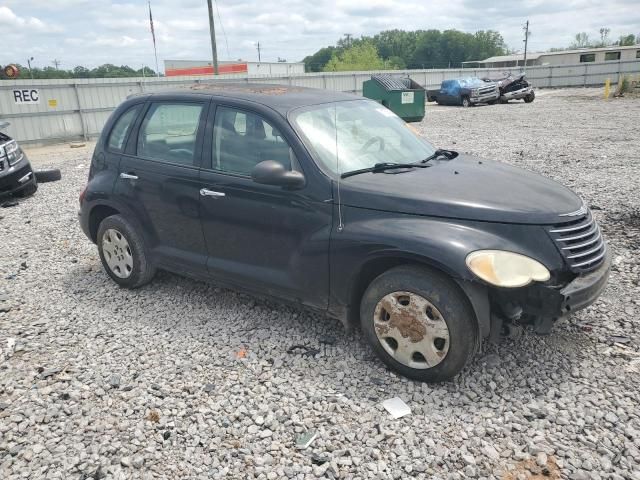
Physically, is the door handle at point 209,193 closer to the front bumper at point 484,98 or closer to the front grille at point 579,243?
the front grille at point 579,243

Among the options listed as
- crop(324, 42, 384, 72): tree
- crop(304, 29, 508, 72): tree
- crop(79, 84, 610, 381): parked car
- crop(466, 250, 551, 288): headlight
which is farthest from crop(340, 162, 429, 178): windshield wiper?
crop(304, 29, 508, 72): tree

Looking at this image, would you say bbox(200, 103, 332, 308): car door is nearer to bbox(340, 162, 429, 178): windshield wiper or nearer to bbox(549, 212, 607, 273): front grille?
bbox(340, 162, 429, 178): windshield wiper

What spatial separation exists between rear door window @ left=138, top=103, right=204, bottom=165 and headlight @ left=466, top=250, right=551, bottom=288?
2.42 meters

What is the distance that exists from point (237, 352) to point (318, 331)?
2.16 ft

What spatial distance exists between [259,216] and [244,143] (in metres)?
0.60

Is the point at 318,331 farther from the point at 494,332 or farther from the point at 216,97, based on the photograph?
the point at 216,97

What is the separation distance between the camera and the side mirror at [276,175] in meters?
3.47

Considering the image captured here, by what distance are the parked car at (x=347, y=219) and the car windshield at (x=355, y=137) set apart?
0.6 inches

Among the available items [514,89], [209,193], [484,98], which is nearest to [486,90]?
[484,98]

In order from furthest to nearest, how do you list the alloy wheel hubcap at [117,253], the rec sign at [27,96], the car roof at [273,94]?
the rec sign at [27,96]
the alloy wheel hubcap at [117,253]
the car roof at [273,94]

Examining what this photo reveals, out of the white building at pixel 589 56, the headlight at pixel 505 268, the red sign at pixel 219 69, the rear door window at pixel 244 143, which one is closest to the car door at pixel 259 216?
the rear door window at pixel 244 143

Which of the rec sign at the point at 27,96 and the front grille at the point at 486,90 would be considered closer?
the rec sign at the point at 27,96

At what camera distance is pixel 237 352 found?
3822mm

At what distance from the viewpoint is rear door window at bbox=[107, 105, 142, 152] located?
4746mm
